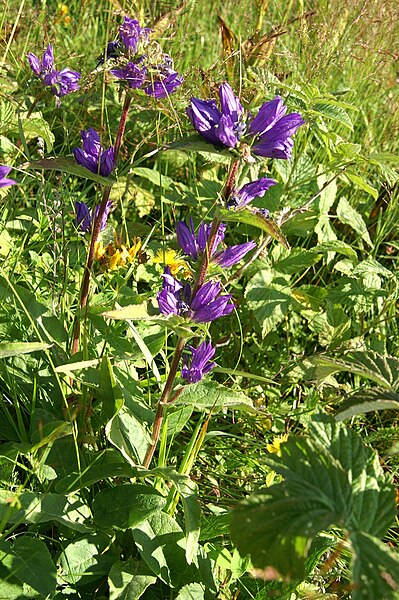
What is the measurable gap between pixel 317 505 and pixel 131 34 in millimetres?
1138

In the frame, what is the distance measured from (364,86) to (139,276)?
1.85 metres

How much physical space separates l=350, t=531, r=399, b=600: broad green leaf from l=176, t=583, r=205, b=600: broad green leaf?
1.66ft

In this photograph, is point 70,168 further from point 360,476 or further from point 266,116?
point 360,476

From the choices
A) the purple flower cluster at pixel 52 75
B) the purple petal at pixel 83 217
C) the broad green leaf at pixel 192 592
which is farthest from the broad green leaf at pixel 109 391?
the purple flower cluster at pixel 52 75

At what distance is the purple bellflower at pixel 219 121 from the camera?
1.29 meters

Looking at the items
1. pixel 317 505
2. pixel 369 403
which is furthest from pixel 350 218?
pixel 317 505

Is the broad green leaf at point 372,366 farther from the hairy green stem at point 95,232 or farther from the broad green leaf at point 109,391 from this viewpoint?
the hairy green stem at point 95,232

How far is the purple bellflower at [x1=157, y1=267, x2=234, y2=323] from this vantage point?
4.67 ft

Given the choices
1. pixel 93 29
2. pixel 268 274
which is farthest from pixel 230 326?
pixel 93 29

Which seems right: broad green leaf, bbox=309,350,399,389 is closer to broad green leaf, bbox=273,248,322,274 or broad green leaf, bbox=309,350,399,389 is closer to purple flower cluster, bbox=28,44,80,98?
broad green leaf, bbox=273,248,322,274

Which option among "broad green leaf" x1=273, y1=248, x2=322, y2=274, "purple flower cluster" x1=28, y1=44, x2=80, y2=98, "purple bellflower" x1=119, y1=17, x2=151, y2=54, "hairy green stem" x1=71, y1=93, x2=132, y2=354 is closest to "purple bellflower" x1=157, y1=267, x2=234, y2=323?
"hairy green stem" x1=71, y1=93, x2=132, y2=354

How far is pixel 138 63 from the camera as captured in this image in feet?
5.24

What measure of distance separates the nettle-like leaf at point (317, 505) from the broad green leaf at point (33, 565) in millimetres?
479

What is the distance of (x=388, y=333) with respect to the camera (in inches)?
92.9
